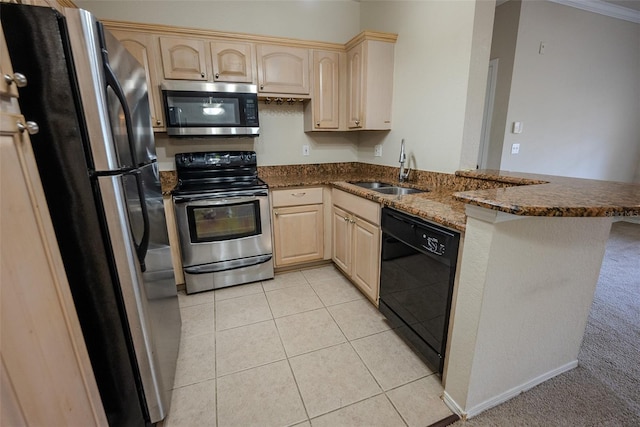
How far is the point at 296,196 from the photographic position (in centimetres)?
259

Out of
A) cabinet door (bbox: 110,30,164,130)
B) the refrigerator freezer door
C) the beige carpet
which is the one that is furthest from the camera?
cabinet door (bbox: 110,30,164,130)

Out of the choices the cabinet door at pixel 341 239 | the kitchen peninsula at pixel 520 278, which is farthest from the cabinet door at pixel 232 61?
the kitchen peninsula at pixel 520 278

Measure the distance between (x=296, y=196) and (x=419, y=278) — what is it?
1395 mm

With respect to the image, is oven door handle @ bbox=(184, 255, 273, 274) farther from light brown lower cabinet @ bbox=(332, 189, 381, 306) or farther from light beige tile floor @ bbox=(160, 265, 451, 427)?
light brown lower cabinet @ bbox=(332, 189, 381, 306)

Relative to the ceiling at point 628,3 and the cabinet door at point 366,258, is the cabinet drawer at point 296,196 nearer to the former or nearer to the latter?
the cabinet door at point 366,258

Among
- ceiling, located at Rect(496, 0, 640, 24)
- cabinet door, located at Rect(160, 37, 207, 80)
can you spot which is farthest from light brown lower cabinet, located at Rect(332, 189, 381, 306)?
ceiling, located at Rect(496, 0, 640, 24)

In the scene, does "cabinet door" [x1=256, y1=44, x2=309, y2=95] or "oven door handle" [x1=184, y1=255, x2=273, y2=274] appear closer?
"oven door handle" [x1=184, y1=255, x2=273, y2=274]

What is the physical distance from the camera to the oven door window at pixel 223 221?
7.50ft

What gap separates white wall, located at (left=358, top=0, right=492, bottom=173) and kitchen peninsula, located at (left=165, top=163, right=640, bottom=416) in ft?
2.02

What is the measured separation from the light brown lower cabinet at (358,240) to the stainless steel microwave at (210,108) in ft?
3.49

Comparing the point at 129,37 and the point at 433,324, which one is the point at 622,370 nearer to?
the point at 433,324

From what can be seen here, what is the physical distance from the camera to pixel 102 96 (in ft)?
3.04

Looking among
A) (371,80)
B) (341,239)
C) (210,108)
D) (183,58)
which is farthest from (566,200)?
(183,58)

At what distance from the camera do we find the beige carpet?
4.20 feet
